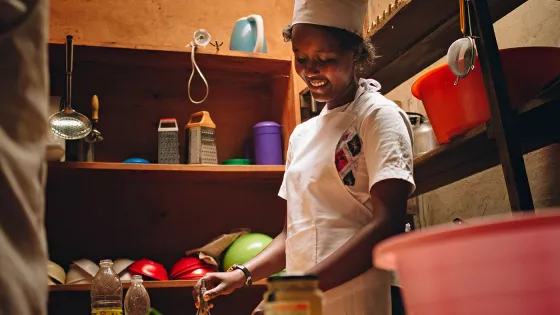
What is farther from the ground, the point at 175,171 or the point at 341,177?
the point at 175,171

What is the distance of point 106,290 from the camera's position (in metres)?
2.68

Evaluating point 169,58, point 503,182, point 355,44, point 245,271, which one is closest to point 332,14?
point 355,44

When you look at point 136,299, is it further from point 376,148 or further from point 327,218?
point 376,148

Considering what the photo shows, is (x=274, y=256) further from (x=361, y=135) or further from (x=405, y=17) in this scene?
(x=405, y=17)

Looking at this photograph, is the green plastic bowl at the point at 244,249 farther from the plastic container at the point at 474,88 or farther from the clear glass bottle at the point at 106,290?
the plastic container at the point at 474,88

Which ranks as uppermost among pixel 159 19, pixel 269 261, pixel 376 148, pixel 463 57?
pixel 159 19

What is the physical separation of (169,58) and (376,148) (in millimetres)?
1646

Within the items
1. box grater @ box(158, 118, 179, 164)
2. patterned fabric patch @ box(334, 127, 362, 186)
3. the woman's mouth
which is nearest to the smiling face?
the woman's mouth

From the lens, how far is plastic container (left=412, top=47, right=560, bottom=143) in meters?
1.74

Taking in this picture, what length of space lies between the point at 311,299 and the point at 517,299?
25 centimetres

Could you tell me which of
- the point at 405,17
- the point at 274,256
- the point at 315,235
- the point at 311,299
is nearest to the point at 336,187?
the point at 315,235

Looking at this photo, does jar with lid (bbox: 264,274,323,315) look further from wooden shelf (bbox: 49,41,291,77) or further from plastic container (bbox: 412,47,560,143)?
wooden shelf (bbox: 49,41,291,77)

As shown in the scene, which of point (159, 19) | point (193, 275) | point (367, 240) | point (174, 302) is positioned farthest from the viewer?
point (159, 19)

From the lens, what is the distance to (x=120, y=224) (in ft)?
10.3
